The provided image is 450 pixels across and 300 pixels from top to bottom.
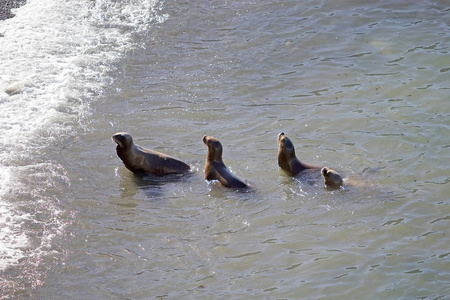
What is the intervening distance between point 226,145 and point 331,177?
187 cm

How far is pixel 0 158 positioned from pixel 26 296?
10.1 ft

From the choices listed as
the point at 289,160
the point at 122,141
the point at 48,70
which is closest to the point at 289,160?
the point at 289,160

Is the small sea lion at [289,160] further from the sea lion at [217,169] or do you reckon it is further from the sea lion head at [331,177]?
the sea lion at [217,169]

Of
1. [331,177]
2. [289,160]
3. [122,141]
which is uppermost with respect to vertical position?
[122,141]

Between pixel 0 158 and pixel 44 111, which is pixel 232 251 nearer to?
pixel 0 158

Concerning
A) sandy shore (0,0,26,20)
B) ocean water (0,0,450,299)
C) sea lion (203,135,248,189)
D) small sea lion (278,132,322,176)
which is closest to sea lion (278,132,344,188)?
small sea lion (278,132,322,176)

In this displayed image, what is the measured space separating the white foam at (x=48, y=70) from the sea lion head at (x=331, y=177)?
3.57 metres

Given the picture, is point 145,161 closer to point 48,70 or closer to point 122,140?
point 122,140

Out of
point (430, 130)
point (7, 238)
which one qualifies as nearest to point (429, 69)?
point (430, 130)

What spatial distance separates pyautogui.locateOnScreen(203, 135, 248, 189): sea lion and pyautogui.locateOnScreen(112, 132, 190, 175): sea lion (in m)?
0.39

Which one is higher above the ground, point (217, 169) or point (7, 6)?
point (7, 6)

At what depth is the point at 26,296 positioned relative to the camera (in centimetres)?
677

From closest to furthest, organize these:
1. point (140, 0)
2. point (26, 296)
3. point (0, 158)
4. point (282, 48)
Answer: point (26, 296)
point (0, 158)
point (282, 48)
point (140, 0)

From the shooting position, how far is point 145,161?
926 centimetres
